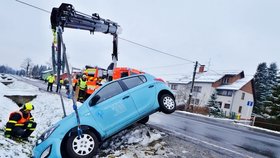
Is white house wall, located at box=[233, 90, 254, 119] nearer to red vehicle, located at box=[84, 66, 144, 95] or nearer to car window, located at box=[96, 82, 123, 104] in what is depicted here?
red vehicle, located at box=[84, 66, 144, 95]

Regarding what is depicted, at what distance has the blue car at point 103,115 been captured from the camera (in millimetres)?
5059

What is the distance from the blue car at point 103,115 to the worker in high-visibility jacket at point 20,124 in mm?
1614

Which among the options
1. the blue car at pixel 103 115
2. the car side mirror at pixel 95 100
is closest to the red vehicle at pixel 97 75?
the blue car at pixel 103 115

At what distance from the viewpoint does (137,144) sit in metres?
6.08

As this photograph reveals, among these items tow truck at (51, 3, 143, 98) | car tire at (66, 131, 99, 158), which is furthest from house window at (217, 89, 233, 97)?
car tire at (66, 131, 99, 158)

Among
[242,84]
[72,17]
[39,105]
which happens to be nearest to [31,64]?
[242,84]

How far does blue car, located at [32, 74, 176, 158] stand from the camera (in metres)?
5.06

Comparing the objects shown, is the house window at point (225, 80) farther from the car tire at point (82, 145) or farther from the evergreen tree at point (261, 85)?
the car tire at point (82, 145)

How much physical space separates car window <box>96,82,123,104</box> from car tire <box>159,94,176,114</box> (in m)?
1.39

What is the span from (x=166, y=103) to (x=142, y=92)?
1.00m

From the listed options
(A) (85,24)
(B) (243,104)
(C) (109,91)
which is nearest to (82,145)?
(C) (109,91)

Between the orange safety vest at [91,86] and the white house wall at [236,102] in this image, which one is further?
→ the white house wall at [236,102]

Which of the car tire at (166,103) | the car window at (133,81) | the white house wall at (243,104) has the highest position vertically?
the car window at (133,81)

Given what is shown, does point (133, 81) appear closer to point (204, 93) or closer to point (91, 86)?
point (91, 86)
